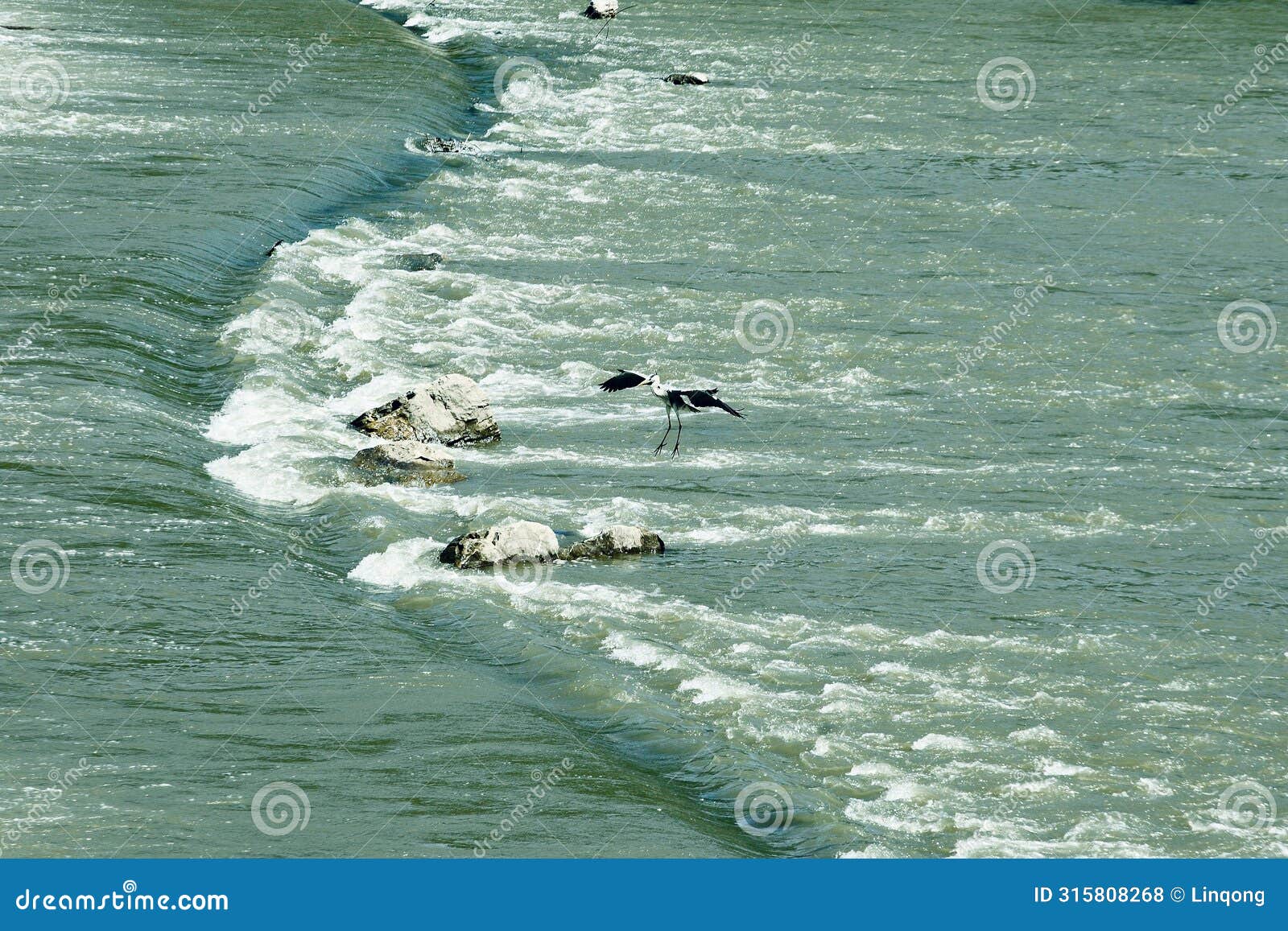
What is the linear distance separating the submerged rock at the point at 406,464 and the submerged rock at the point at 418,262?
27.3 feet

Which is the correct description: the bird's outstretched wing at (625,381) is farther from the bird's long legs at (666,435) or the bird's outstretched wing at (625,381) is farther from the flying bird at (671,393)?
the bird's long legs at (666,435)

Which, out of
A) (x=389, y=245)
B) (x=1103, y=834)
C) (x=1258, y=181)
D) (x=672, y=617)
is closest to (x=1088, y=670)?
(x=1103, y=834)

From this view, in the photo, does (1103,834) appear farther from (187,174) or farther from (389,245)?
(187,174)

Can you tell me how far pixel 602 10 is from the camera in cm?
5094

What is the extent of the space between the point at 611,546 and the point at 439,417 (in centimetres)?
372

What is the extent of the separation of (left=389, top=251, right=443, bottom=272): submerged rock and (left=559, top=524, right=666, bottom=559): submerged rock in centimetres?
A: 1106

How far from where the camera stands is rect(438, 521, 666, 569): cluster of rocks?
1395 cm

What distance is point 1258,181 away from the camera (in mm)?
29062

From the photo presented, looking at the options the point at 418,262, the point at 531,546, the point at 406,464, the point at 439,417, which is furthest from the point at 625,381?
the point at 418,262

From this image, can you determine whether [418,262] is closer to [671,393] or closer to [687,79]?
[671,393]

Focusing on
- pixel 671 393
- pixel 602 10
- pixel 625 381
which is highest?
pixel 602 10

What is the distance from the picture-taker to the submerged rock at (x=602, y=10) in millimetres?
50969

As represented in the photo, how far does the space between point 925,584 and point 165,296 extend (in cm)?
1203

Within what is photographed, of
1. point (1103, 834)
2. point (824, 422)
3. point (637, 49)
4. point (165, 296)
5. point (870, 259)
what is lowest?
point (1103, 834)
